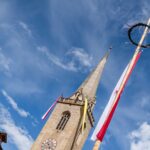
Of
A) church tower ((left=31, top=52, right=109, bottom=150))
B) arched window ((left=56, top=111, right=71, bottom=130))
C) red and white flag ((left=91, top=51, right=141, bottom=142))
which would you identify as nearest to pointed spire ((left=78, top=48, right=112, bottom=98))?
church tower ((left=31, top=52, right=109, bottom=150))

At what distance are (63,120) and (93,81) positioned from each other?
11.6m

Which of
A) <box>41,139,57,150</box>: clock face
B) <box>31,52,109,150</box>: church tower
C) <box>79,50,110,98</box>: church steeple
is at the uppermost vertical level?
<box>79,50,110,98</box>: church steeple

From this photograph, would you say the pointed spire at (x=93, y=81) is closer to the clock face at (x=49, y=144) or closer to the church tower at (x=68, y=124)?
the church tower at (x=68, y=124)

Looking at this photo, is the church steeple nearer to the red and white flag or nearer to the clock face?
the clock face

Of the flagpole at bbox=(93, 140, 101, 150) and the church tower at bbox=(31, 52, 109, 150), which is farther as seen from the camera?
the church tower at bbox=(31, 52, 109, 150)

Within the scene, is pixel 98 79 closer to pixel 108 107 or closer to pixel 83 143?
pixel 83 143

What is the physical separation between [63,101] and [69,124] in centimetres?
588

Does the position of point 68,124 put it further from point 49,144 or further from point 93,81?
point 93,81

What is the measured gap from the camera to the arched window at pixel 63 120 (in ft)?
155

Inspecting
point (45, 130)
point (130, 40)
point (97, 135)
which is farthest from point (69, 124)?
point (97, 135)

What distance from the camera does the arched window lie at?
155 ft

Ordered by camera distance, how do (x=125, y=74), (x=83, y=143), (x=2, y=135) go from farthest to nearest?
(x=83, y=143) → (x=2, y=135) → (x=125, y=74)

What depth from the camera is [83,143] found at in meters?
49.1

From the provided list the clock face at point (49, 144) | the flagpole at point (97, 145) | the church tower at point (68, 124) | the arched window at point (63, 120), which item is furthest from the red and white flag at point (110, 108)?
the arched window at point (63, 120)
